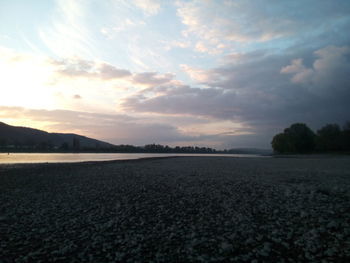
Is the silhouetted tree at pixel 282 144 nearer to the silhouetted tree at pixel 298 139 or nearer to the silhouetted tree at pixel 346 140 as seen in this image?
the silhouetted tree at pixel 298 139

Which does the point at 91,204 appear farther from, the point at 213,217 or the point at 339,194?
the point at 339,194

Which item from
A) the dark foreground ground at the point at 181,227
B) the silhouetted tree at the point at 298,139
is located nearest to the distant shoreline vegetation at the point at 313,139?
the silhouetted tree at the point at 298,139

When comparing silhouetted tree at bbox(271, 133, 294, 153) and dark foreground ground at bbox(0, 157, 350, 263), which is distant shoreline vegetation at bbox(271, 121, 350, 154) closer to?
Result: silhouetted tree at bbox(271, 133, 294, 153)

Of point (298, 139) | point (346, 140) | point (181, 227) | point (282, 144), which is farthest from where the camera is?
point (282, 144)

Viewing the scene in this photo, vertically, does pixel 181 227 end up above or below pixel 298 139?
below

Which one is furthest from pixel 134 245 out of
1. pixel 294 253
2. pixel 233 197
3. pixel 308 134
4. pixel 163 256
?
pixel 308 134

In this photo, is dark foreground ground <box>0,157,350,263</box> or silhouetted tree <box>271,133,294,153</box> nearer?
dark foreground ground <box>0,157,350,263</box>

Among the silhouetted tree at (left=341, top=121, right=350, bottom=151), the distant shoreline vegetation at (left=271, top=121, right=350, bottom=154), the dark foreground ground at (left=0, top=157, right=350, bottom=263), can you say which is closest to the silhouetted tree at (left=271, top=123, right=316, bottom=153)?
the distant shoreline vegetation at (left=271, top=121, right=350, bottom=154)

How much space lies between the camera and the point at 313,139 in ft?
338

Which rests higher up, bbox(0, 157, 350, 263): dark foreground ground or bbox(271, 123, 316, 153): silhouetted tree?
→ bbox(271, 123, 316, 153): silhouetted tree

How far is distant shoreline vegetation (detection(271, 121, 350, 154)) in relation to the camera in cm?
9306

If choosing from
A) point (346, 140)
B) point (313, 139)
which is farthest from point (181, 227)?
point (313, 139)

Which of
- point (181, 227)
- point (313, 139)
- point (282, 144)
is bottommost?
point (181, 227)

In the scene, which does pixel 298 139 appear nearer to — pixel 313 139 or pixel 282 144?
pixel 313 139
